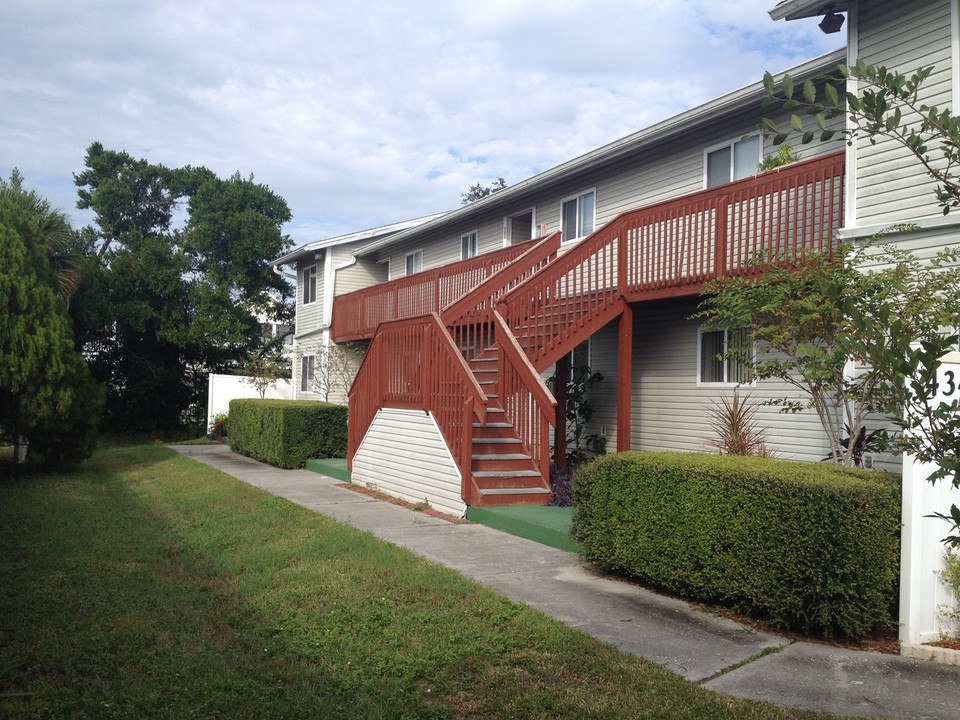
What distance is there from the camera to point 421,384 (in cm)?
1209

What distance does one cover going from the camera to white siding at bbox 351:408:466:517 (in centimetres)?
1117

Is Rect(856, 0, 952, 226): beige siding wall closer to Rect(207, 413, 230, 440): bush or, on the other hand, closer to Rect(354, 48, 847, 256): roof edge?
Rect(354, 48, 847, 256): roof edge

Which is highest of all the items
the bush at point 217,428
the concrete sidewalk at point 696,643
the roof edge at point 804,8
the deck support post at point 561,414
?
the roof edge at point 804,8

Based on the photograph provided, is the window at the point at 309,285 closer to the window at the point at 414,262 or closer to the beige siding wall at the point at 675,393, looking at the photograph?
the window at the point at 414,262

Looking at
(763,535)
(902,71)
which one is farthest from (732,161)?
(763,535)

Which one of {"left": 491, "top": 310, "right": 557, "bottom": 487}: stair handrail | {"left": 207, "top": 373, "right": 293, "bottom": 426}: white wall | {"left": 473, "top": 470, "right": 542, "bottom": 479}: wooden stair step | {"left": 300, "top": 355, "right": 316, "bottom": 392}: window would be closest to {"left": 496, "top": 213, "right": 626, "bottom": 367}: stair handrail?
{"left": 491, "top": 310, "right": 557, "bottom": 487}: stair handrail

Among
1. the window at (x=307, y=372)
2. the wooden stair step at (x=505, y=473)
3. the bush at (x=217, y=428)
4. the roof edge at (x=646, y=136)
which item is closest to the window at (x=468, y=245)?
the roof edge at (x=646, y=136)

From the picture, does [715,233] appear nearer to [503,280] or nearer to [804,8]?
[804,8]

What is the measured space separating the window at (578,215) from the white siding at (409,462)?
4919 millimetres

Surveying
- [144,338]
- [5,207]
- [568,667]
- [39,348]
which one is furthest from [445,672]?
[144,338]

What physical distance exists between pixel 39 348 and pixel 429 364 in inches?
270

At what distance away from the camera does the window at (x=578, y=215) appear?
1503cm

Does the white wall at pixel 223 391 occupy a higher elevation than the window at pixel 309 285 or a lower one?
lower

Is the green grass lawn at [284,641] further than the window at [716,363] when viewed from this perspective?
No
